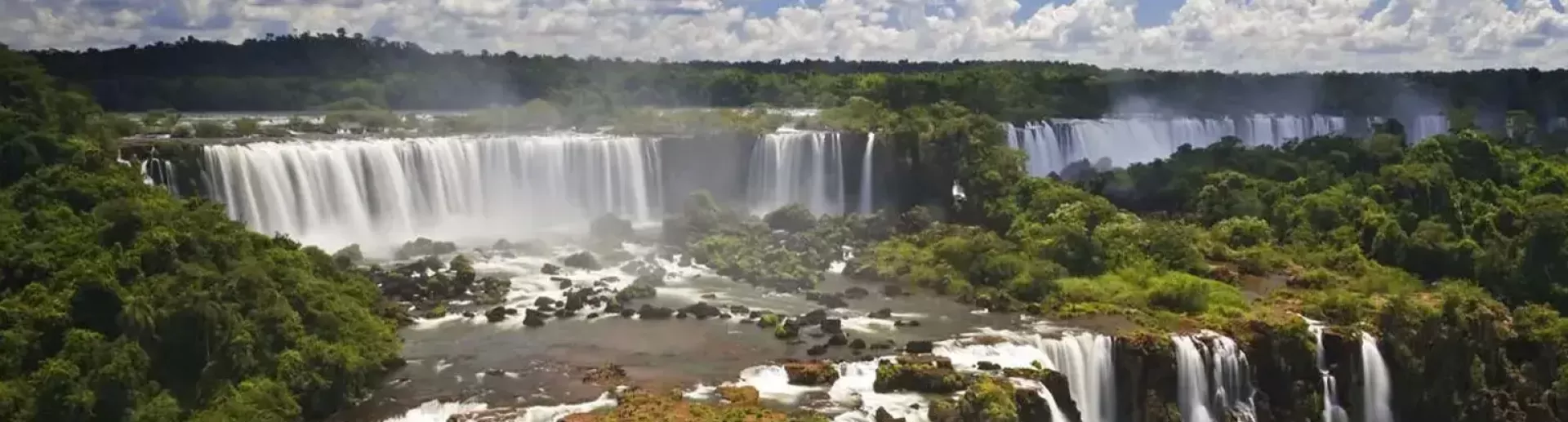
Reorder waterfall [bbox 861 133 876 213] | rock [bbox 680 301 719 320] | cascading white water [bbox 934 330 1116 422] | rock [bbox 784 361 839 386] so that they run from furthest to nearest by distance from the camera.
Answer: waterfall [bbox 861 133 876 213] → rock [bbox 680 301 719 320] → cascading white water [bbox 934 330 1116 422] → rock [bbox 784 361 839 386]

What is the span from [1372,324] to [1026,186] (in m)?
12.6

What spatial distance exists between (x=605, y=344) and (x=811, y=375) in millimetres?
4697

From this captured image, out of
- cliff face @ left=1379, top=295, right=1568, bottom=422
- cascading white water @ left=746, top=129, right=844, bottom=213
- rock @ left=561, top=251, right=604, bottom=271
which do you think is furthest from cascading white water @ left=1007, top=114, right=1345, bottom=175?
cliff face @ left=1379, top=295, right=1568, bottom=422

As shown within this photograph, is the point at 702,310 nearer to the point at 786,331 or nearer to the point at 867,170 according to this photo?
the point at 786,331

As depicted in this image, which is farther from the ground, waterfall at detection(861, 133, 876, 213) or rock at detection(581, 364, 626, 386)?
waterfall at detection(861, 133, 876, 213)

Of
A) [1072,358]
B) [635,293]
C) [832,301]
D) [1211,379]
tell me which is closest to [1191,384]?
[1211,379]

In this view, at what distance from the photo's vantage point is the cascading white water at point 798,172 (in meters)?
41.2

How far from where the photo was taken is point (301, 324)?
22.7 m

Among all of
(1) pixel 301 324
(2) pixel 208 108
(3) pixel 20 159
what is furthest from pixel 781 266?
(2) pixel 208 108

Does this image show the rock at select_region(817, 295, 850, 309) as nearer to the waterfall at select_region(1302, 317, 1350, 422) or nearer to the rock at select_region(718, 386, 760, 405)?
the rock at select_region(718, 386, 760, 405)

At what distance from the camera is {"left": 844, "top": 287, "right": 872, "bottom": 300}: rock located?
99.0 feet

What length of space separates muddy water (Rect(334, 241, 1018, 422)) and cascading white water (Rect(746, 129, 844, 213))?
32.6ft

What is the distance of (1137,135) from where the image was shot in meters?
58.5

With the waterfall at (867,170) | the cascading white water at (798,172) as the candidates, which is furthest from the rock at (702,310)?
the waterfall at (867,170)
